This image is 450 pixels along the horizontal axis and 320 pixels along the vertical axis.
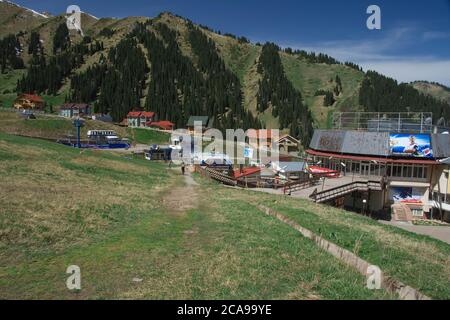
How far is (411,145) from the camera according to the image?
2199 inches

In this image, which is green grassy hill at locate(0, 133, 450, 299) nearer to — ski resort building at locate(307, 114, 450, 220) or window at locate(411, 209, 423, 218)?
ski resort building at locate(307, 114, 450, 220)

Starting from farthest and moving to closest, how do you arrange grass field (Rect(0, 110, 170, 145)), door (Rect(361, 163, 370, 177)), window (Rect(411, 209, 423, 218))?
1. grass field (Rect(0, 110, 170, 145))
2. door (Rect(361, 163, 370, 177))
3. window (Rect(411, 209, 423, 218))

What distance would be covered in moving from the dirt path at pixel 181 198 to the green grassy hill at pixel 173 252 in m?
0.19

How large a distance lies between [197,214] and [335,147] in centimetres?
4292

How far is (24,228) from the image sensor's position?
15633 mm

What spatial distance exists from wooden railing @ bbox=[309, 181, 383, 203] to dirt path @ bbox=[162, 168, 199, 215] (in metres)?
12.1

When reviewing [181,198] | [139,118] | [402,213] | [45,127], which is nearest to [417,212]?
[402,213]

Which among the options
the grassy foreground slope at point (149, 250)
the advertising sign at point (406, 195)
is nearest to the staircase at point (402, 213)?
the advertising sign at point (406, 195)

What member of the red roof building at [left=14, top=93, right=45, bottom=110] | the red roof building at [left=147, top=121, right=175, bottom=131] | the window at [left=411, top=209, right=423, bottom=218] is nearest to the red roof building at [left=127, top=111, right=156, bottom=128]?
the red roof building at [left=147, top=121, right=175, bottom=131]

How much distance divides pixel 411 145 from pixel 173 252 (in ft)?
165

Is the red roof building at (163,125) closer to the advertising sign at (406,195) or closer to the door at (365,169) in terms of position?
the door at (365,169)

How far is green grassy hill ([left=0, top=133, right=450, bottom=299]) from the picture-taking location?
10.8 meters

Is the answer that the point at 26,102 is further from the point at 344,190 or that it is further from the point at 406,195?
the point at 344,190
